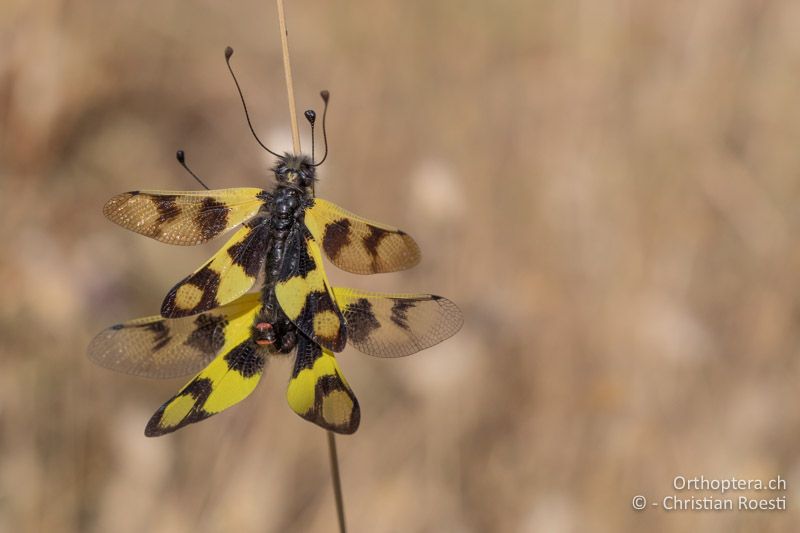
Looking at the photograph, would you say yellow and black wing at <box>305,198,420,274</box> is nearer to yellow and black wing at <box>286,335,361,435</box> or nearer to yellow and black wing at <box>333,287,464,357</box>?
yellow and black wing at <box>333,287,464,357</box>

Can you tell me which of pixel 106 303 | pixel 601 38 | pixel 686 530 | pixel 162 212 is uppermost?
pixel 601 38

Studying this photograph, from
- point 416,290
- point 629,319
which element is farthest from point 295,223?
point 629,319

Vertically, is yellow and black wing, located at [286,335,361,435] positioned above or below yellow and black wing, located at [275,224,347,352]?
below

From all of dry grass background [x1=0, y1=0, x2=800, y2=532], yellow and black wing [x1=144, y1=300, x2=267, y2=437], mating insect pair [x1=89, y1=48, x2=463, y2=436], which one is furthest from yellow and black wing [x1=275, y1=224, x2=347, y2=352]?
dry grass background [x1=0, y1=0, x2=800, y2=532]

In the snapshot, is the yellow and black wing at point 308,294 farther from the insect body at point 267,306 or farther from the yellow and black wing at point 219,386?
the yellow and black wing at point 219,386

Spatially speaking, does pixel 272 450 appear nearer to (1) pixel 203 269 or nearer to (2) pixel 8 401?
(2) pixel 8 401

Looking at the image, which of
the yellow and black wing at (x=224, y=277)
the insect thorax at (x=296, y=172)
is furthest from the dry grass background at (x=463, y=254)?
the yellow and black wing at (x=224, y=277)

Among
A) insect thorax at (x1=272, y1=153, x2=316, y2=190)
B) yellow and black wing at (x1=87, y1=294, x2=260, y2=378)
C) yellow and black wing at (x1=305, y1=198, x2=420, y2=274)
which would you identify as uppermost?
insect thorax at (x1=272, y1=153, x2=316, y2=190)

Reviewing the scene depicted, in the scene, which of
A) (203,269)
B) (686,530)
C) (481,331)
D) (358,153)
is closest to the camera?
→ (203,269)
